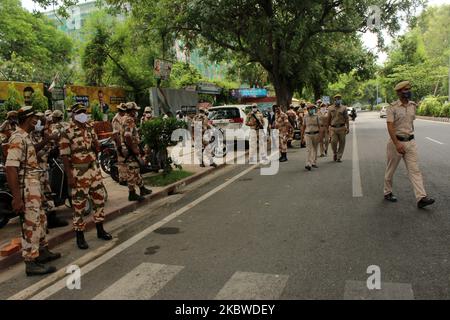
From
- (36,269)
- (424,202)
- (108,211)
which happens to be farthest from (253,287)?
(108,211)

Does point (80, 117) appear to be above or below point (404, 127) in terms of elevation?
above

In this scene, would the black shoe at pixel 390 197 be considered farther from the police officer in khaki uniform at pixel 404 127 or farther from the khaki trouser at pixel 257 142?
the khaki trouser at pixel 257 142

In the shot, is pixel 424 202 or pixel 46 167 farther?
pixel 46 167

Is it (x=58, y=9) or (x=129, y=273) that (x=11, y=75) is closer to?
(x=58, y=9)

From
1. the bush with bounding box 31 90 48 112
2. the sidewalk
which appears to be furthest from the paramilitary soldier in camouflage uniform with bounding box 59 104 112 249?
the bush with bounding box 31 90 48 112

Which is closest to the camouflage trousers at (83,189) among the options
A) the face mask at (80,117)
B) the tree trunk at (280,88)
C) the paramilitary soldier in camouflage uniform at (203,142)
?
the face mask at (80,117)

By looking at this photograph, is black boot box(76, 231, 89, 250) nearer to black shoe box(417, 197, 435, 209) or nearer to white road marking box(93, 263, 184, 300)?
white road marking box(93, 263, 184, 300)

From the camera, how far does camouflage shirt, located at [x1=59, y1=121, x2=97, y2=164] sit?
17.9ft

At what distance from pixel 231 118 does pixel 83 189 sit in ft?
36.6

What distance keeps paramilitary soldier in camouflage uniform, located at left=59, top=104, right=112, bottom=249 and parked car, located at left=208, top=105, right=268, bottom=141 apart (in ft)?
34.3

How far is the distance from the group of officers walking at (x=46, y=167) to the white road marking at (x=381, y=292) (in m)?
3.16

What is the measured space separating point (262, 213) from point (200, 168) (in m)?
5.44

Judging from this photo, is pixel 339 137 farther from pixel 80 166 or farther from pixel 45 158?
pixel 80 166

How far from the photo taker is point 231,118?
53.2 feet
